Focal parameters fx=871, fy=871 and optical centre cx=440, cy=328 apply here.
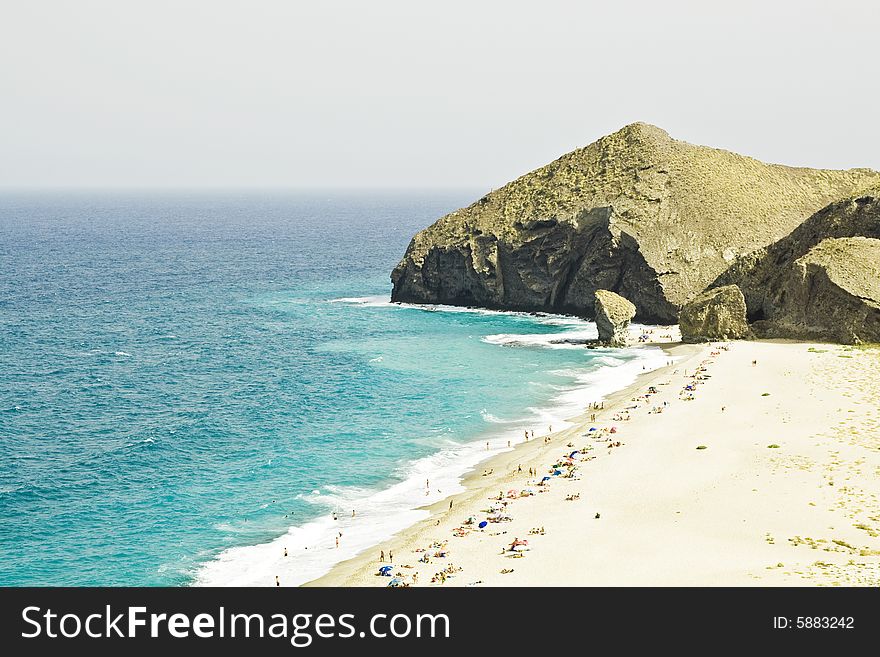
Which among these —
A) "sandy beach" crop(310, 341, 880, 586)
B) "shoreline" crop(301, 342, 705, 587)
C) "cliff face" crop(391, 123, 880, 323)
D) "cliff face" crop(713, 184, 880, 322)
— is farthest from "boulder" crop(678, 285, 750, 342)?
"sandy beach" crop(310, 341, 880, 586)

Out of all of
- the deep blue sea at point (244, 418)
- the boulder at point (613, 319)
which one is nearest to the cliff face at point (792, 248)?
the boulder at point (613, 319)

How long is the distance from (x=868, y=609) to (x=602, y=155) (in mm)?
109091

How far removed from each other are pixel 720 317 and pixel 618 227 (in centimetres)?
2371

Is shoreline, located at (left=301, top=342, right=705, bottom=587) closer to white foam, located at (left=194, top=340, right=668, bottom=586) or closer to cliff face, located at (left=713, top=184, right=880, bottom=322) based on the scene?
white foam, located at (left=194, top=340, right=668, bottom=586)

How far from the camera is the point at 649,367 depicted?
81.9 meters

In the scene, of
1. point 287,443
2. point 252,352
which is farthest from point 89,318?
point 287,443

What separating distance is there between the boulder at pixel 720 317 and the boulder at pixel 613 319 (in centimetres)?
646

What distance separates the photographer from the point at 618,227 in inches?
4277

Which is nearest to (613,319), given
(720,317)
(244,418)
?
Answer: (720,317)

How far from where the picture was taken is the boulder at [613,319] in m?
90.7

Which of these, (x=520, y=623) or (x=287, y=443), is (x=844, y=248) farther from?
(x=520, y=623)

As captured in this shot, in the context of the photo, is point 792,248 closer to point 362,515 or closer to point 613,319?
point 613,319

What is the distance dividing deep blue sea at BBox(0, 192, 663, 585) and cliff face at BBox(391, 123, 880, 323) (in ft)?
18.9

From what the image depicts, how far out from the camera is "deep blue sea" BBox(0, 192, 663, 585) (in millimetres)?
46062
